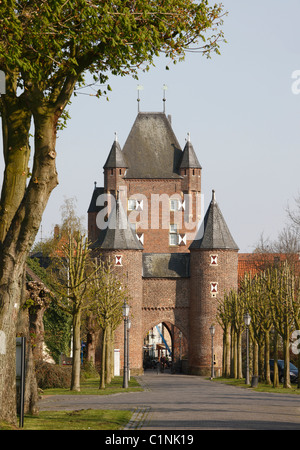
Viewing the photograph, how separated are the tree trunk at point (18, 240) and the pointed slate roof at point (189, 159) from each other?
63728mm

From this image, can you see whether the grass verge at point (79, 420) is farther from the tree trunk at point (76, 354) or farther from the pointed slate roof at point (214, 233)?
the pointed slate roof at point (214, 233)

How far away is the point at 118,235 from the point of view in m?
63.8

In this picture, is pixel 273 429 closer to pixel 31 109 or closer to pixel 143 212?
pixel 31 109

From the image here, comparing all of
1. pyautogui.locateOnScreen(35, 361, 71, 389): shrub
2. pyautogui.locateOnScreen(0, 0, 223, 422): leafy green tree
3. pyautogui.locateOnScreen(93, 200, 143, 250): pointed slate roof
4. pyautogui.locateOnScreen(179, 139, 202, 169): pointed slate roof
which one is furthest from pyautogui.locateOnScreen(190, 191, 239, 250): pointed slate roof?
pyautogui.locateOnScreen(0, 0, 223, 422): leafy green tree

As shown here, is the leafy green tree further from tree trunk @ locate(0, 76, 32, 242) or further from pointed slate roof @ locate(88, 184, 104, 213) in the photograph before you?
pointed slate roof @ locate(88, 184, 104, 213)

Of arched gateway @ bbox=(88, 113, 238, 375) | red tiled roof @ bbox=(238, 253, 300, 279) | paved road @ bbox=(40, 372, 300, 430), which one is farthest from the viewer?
red tiled roof @ bbox=(238, 253, 300, 279)

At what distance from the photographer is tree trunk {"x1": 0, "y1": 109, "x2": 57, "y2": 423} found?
13.9 meters

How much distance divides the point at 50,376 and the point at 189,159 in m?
46.8

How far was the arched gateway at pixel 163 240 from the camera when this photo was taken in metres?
63.6

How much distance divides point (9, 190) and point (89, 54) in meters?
2.82

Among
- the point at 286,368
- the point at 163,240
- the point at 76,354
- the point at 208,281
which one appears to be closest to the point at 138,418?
the point at 76,354

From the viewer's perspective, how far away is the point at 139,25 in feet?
46.6

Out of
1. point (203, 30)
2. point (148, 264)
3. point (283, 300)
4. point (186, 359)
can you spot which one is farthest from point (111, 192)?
point (203, 30)
